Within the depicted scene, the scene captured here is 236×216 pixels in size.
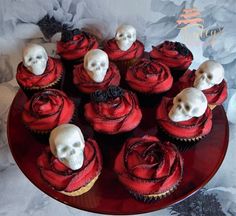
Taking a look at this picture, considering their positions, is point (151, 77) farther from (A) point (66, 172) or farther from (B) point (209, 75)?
(A) point (66, 172)

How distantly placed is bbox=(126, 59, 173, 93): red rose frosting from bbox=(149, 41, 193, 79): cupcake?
0.06 metres

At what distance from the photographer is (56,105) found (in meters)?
0.97

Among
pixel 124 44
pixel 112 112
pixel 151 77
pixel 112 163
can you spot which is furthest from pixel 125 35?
pixel 112 163

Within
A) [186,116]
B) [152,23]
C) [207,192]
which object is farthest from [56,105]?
[207,192]

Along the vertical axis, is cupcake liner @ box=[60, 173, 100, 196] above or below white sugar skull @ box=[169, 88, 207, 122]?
below

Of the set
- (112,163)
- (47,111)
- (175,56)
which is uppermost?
(175,56)

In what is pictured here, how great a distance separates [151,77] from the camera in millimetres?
1044

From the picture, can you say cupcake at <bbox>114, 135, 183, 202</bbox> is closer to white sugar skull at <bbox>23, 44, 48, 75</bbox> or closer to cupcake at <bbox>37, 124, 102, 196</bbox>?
cupcake at <bbox>37, 124, 102, 196</bbox>

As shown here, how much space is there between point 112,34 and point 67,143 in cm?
58

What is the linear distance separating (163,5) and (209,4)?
154 millimetres

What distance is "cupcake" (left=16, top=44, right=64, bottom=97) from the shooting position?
3.25ft

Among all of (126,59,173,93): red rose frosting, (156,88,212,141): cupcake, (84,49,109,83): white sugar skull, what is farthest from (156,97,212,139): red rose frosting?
(84,49,109,83): white sugar skull

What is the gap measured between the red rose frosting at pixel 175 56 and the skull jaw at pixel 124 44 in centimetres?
10

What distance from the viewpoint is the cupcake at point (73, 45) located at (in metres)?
1.11
